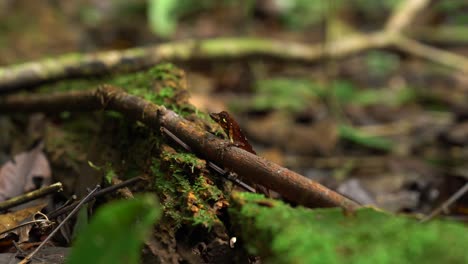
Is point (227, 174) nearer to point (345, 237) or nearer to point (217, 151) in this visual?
point (217, 151)

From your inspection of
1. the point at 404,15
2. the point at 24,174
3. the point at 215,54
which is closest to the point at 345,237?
the point at 24,174

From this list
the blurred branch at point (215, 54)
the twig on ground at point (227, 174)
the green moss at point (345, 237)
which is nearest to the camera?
the green moss at point (345, 237)

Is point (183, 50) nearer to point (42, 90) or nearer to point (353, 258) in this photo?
point (42, 90)

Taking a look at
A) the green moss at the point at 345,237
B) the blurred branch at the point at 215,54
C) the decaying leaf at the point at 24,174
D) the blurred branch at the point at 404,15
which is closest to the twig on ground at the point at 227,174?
the green moss at the point at 345,237

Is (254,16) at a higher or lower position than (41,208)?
lower

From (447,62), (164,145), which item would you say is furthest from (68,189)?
(447,62)

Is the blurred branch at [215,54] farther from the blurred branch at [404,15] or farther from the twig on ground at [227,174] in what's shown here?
the twig on ground at [227,174]
